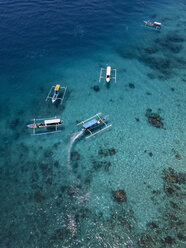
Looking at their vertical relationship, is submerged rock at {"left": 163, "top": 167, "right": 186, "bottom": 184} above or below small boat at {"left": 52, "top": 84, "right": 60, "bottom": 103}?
below

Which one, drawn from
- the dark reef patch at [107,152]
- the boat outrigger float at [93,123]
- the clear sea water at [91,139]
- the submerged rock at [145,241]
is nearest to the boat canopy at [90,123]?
the boat outrigger float at [93,123]

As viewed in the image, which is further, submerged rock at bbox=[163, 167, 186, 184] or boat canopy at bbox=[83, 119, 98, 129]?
boat canopy at bbox=[83, 119, 98, 129]

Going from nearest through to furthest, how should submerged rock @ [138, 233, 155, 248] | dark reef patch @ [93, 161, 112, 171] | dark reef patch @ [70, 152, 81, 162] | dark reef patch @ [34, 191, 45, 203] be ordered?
submerged rock @ [138, 233, 155, 248] → dark reef patch @ [34, 191, 45, 203] → dark reef patch @ [93, 161, 112, 171] → dark reef patch @ [70, 152, 81, 162]

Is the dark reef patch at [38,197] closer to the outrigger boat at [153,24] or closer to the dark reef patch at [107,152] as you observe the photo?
the dark reef patch at [107,152]

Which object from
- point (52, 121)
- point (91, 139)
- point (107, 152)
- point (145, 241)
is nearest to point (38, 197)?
point (91, 139)

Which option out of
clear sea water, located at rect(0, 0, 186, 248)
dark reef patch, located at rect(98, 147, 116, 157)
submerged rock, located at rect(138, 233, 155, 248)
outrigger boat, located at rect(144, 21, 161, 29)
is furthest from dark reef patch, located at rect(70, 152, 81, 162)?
outrigger boat, located at rect(144, 21, 161, 29)

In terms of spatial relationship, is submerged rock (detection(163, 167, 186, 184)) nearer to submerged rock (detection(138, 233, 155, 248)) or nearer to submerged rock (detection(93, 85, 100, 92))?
submerged rock (detection(138, 233, 155, 248))

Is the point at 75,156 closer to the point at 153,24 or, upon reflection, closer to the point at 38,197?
the point at 38,197
